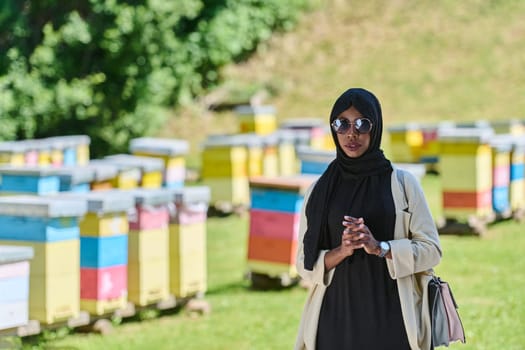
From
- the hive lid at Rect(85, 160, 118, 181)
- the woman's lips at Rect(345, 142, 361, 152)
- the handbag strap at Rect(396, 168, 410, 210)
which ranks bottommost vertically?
the hive lid at Rect(85, 160, 118, 181)

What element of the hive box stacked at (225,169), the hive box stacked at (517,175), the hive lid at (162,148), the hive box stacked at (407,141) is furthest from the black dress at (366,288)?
the hive box stacked at (407,141)

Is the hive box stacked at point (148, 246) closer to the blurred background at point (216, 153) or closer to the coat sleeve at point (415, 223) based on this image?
the blurred background at point (216, 153)

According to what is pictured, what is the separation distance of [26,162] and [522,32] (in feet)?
64.3

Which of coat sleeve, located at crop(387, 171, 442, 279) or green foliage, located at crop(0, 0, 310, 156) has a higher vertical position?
green foliage, located at crop(0, 0, 310, 156)

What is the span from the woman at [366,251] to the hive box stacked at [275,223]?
6.58 meters

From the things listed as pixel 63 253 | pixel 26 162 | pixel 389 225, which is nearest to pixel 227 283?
pixel 63 253

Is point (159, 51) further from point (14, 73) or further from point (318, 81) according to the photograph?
point (318, 81)

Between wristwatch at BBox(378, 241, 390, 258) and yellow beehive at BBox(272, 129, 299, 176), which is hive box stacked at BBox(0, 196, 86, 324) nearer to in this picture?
wristwatch at BBox(378, 241, 390, 258)

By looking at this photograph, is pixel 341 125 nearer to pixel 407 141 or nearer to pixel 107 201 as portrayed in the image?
pixel 107 201

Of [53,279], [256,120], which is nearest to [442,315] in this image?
[53,279]

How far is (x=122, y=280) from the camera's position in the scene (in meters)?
9.62

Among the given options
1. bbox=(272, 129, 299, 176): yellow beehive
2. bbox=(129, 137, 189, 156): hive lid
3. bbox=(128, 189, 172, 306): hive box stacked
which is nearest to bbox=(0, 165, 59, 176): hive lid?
bbox=(128, 189, 172, 306): hive box stacked

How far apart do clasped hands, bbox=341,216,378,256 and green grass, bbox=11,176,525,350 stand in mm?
4191

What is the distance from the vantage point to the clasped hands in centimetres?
457
